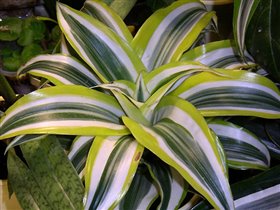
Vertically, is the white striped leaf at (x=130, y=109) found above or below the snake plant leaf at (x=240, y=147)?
above

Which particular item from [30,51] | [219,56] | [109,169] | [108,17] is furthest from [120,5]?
[30,51]

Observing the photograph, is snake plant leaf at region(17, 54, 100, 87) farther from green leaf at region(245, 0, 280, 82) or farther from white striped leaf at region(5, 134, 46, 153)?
green leaf at region(245, 0, 280, 82)

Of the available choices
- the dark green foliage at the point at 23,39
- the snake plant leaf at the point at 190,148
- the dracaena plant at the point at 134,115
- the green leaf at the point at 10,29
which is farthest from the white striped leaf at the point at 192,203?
the green leaf at the point at 10,29

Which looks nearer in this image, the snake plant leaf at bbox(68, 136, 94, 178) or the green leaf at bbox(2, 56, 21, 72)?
the snake plant leaf at bbox(68, 136, 94, 178)

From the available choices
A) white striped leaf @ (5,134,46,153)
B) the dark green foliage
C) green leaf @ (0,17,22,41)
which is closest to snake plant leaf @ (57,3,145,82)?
white striped leaf @ (5,134,46,153)

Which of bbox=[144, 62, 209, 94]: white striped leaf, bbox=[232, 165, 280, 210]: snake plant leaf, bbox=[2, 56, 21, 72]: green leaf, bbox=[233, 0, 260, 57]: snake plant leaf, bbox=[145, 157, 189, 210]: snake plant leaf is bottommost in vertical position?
bbox=[2, 56, 21, 72]: green leaf

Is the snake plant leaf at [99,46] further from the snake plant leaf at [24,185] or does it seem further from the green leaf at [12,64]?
the green leaf at [12,64]
